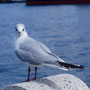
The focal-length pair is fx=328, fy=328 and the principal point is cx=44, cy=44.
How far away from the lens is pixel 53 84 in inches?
207

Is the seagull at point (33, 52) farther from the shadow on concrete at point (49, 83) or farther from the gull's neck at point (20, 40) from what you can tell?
the shadow on concrete at point (49, 83)

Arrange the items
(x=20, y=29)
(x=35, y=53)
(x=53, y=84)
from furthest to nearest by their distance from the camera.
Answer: (x=53, y=84), (x=20, y=29), (x=35, y=53)

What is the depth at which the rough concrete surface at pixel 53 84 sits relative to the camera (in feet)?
16.9

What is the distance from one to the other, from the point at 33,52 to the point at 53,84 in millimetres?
642

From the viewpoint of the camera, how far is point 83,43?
1561 cm

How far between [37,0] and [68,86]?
49.6 metres

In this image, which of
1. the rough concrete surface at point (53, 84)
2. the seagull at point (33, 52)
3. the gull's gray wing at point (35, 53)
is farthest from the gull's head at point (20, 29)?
the rough concrete surface at point (53, 84)

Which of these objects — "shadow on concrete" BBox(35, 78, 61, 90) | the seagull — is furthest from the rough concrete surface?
the seagull

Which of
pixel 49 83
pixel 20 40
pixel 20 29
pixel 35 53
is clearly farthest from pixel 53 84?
pixel 20 29

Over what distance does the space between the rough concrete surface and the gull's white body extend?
39cm

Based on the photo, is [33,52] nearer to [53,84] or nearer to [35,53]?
[35,53]

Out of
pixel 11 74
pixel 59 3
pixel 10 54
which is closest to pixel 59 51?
pixel 10 54

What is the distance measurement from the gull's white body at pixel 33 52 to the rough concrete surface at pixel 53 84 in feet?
1.28

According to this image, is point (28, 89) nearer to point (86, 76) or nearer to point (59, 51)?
point (86, 76)
